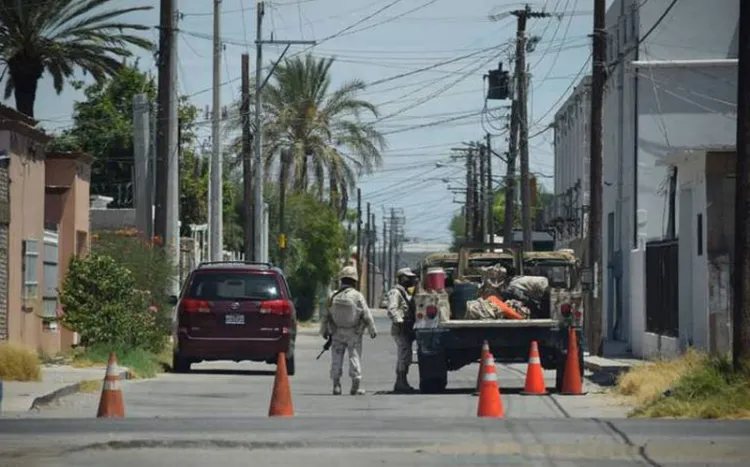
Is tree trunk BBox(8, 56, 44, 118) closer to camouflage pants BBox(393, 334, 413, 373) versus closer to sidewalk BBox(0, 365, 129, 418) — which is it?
sidewalk BBox(0, 365, 129, 418)

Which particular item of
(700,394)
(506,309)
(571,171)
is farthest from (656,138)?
(700,394)

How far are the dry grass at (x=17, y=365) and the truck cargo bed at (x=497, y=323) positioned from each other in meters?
5.97

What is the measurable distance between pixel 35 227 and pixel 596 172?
41.4 feet

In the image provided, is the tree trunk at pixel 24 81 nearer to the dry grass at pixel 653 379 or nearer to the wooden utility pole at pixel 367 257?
the dry grass at pixel 653 379

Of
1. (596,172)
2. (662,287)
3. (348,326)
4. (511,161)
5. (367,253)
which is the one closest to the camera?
(348,326)

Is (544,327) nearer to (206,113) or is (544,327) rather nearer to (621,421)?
(621,421)

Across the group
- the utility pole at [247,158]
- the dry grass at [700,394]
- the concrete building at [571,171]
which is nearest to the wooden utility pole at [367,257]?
the concrete building at [571,171]

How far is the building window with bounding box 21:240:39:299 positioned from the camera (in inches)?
1232

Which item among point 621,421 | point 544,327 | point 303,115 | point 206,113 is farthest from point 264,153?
point 621,421

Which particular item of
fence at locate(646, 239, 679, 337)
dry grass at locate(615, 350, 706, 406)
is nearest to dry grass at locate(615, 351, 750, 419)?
dry grass at locate(615, 350, 706, 406)

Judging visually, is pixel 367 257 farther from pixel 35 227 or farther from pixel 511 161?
pixel 35 227

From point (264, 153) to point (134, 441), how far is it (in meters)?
52.2

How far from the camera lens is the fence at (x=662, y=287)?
33.9 m

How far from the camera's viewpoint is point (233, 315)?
2883cm
